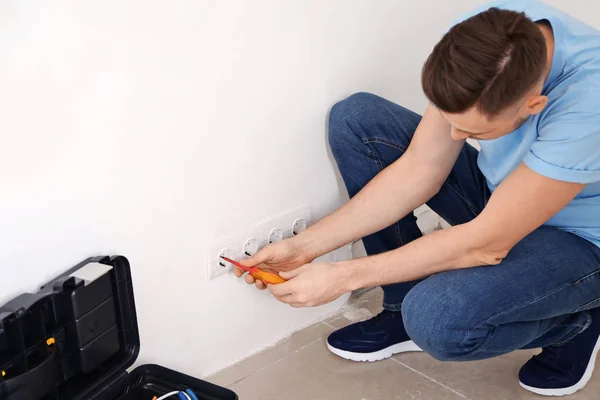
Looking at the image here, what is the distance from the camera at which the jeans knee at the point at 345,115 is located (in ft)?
4.81

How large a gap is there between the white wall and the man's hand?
0.65ft

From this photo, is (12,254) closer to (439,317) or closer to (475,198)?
(439,317)

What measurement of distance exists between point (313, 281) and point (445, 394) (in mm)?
404

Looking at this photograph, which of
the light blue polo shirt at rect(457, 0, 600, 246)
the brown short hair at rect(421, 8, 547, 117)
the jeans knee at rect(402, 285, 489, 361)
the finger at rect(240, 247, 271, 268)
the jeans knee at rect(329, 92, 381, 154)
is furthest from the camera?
the jeans knee at rect(329, 92, 381, 154)

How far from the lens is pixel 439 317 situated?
1223mm

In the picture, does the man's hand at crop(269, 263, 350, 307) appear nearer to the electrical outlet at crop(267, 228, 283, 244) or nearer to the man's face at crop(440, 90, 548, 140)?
the electrical outlet at crop(267, 228, 283, 244)

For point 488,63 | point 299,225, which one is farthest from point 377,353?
point 488,63

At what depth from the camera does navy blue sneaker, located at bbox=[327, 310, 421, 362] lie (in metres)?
1.53

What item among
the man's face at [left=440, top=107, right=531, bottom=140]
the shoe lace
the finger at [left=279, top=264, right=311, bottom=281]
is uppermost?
the man's face at [left=440, top=107, right=531, bottom=140]

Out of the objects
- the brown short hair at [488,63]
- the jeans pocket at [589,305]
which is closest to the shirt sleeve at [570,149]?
the brown short hair at [488,63]

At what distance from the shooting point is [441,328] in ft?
4.00

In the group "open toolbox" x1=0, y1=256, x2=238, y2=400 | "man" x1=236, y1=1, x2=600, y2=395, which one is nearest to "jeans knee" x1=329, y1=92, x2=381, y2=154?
"man" x1=236, y1=1, x2=600, y2=395

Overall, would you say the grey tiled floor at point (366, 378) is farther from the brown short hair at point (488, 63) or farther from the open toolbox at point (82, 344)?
the brown short hair at point (488, 63)

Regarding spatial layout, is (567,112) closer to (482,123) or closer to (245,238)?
(482,123)
